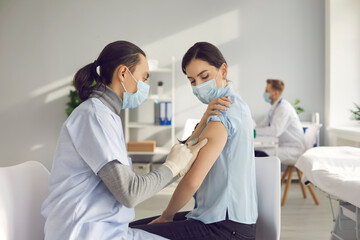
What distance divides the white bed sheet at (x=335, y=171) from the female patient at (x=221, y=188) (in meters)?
0.42

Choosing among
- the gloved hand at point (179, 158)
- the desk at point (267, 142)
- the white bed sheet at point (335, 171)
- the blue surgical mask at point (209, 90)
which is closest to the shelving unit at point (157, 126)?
the desk at point (267, 142)

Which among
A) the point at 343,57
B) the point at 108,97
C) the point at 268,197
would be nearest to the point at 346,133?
the point at 343,57

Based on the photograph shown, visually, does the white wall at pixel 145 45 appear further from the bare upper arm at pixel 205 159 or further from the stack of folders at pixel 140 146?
the bare upper arm at pixel 205 159

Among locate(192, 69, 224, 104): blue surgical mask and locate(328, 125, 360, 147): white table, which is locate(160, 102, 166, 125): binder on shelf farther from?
locate(192, 69, 224, 104): blue surgical mask

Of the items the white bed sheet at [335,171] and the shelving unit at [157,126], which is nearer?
the white bed sheet at [335,171]

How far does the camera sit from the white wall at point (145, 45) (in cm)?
495

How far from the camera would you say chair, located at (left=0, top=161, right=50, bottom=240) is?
107 cm

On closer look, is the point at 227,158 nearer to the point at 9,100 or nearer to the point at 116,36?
the point at 116,36

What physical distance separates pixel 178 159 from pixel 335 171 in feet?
3.05

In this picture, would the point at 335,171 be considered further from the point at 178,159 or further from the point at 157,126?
the point at 157,126

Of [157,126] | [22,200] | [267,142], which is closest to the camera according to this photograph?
[22,200]

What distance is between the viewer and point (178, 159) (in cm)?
121

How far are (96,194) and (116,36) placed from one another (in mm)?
4221

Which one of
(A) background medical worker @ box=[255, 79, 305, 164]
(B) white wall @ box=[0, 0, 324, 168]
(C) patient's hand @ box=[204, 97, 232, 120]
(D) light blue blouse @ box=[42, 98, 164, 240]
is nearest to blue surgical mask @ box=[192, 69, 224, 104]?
(C) patient's hand @ box=[204, 97, 232, 120]
